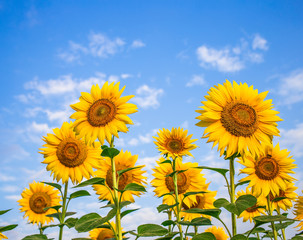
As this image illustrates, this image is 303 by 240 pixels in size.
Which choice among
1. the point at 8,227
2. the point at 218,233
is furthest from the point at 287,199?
the point at 8,227

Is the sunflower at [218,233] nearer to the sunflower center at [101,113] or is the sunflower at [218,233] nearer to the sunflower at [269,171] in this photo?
the sunflower at [269,171]

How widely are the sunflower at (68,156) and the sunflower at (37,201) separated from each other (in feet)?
9.14

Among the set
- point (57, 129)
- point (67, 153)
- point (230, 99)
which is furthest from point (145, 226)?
point (57, 129)

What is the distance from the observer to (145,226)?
12.7 ft

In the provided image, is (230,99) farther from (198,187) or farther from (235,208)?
(198,187)

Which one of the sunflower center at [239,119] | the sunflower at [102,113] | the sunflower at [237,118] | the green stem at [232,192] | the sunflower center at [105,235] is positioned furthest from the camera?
the sunflower center at [105,235]

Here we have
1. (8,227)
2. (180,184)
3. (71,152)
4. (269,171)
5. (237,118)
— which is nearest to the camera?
(8,227)

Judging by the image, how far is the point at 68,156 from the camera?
5512mm

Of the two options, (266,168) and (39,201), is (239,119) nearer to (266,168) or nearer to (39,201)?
(266,168)

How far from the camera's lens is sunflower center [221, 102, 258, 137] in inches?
155

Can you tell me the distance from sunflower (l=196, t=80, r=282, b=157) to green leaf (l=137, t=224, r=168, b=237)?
3.88 feet

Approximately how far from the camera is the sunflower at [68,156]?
5.41 metres

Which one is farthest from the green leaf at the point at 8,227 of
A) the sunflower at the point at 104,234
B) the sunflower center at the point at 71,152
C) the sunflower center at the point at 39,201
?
the sunflower center at the point at 39,201

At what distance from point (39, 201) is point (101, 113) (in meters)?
4.71
